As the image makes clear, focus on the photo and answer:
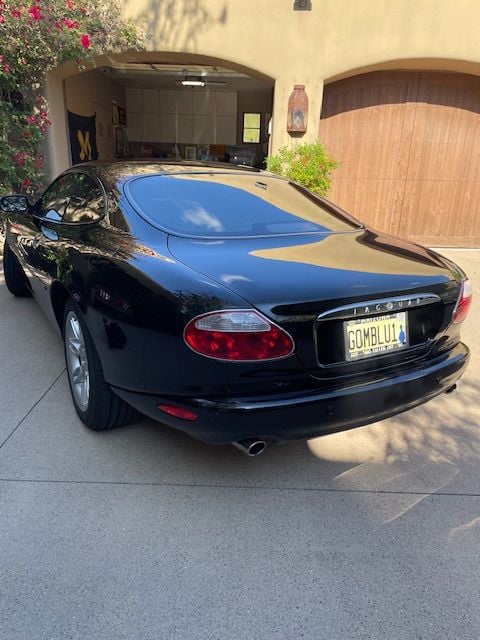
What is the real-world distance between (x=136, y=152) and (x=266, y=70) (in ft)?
26.2

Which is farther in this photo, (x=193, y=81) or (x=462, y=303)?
(x=193, y=81)

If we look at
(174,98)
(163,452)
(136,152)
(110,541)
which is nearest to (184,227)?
(163,452)

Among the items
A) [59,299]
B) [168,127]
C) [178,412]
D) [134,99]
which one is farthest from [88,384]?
[134,99]

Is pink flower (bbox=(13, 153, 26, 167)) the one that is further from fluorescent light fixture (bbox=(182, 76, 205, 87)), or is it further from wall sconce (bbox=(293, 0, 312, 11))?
fluorescent light fixture (bbox=(182, 76, 205, 87))

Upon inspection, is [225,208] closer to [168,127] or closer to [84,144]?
[84,144]

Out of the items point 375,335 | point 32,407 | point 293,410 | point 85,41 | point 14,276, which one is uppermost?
point 85,41

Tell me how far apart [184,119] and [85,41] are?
7240 mm

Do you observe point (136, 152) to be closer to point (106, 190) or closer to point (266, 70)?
point (266, 70)

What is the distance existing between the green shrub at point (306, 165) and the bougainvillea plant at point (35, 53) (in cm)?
267

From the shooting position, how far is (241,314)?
1827mm

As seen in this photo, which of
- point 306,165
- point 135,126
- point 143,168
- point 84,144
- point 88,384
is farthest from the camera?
point 135,126

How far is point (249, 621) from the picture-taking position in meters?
1.65

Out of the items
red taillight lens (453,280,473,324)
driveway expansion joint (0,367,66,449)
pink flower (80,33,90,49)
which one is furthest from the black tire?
red taillight lens (453,280,473,324)

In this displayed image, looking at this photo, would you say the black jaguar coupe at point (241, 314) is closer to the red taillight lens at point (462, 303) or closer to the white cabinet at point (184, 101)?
the red taillight lens at point (462, 303)
